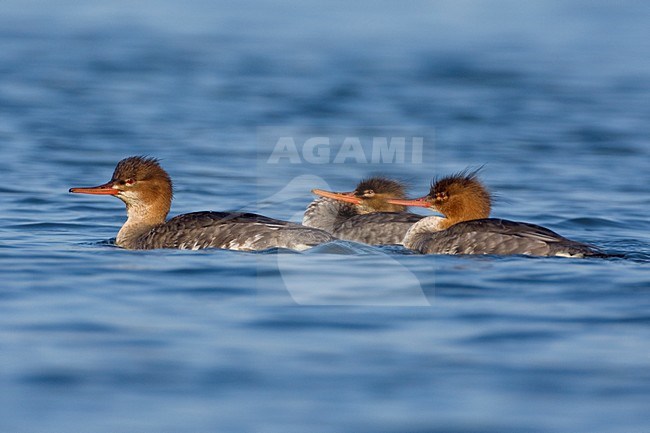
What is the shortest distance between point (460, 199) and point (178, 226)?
2422mm

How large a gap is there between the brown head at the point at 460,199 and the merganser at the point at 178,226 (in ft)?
4.18

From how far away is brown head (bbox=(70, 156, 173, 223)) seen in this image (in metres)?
10.0

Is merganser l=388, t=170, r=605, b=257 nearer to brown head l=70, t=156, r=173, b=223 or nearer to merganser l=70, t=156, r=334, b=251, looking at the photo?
merganser l=70, t=156, r=334, b=251

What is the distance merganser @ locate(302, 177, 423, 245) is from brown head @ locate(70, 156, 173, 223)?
1560mm


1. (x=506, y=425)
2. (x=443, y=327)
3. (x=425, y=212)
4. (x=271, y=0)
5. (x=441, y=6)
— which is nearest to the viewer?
(x=506, y=425)

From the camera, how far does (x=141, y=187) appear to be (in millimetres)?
10047

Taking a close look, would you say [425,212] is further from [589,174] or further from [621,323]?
[621,323]

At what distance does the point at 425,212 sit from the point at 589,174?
2708mm

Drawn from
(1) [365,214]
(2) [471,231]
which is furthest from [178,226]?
(2) [471,231]

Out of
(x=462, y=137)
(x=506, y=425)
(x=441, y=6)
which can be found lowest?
(x=506, y=425)

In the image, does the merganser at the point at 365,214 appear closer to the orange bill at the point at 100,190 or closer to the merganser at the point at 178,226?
the merganser at the point at 178,226

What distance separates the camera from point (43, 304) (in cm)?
730

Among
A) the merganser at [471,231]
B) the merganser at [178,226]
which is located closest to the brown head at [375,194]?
the merganser at [471,231]

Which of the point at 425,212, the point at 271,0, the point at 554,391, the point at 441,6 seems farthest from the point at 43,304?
the point at 271,0
